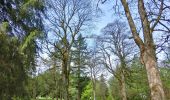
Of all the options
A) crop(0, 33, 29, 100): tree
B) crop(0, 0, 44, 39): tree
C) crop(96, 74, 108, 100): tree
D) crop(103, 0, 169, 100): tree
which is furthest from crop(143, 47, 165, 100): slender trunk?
crop(96, 74, 108, 100): tree

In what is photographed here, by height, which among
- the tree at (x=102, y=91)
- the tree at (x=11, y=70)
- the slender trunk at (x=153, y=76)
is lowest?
the slender trunk at (x=153, y=76)

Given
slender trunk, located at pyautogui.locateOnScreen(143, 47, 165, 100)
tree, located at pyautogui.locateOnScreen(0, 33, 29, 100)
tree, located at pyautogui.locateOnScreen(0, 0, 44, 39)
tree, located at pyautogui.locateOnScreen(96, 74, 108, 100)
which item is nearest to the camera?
slender trunk, located at pyautogui.locateOnScreen(143, 47, 165, 100)

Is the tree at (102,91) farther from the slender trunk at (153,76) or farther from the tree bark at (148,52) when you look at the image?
the slender trunk at (153,76)

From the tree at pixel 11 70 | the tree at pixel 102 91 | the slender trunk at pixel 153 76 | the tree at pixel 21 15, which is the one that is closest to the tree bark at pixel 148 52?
the slender trunk at pixel 153 76

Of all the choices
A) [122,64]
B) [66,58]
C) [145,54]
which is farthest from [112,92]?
[145,54]

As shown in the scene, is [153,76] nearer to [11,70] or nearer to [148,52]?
[148,52]

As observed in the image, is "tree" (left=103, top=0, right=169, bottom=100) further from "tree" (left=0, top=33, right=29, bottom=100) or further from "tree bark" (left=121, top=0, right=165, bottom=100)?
"tree" (left=0, top=33, right=29, bottom=100)

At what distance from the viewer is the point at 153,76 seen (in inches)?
332

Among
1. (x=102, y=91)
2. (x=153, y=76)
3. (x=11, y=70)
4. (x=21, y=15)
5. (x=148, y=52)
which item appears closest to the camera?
(x=153, y=76)

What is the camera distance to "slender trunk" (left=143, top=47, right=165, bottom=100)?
8227 mm

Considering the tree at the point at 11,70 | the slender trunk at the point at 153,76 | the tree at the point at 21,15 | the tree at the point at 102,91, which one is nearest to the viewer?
the slender trunk at the point at 153,76

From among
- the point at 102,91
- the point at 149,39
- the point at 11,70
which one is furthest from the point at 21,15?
the point at 102,91

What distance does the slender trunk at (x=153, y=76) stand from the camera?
27.0 feet

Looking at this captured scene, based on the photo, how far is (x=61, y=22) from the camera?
25297mm
